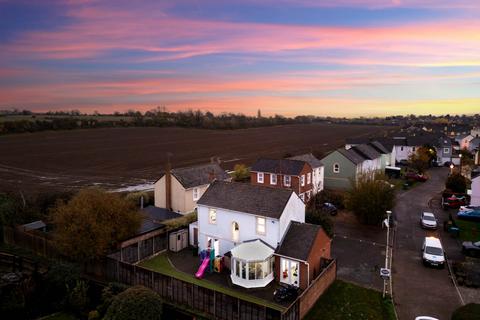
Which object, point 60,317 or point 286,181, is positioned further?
point 286,181

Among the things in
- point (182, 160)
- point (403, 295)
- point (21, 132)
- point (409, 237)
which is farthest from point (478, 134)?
point (21, 132)

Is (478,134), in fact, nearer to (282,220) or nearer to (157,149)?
(157,149)

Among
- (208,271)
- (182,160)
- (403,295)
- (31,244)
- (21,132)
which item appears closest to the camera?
(403,295)

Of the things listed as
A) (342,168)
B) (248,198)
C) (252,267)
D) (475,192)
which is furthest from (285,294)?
(342,168)

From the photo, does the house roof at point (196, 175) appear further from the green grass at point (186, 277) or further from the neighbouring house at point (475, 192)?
the neighbouring house at point (475, 192)

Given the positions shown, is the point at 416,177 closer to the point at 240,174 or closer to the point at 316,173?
the point at 316,173
